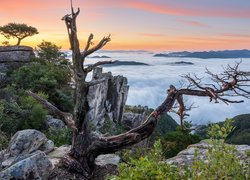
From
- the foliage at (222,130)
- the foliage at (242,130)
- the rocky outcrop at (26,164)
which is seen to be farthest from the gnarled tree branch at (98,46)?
the foliage at (242,130)

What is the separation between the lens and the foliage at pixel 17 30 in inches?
1741

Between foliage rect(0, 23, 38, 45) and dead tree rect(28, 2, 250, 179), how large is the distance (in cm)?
3759

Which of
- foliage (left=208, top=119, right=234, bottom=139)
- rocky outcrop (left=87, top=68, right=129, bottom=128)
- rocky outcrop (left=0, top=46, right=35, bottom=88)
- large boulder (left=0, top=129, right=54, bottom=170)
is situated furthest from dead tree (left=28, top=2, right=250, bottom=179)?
rocky outcrop (left=0, top=46, right=35, bottom=88)

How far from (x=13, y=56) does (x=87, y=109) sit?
103ft

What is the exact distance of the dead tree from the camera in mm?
8430

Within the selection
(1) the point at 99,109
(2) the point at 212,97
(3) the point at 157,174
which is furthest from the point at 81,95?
(1) the point at 99,109

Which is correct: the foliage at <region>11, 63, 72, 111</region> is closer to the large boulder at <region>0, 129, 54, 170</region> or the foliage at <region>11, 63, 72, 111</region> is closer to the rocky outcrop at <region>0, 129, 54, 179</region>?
the large boulder at <region>0, 129, 54, 170</region>

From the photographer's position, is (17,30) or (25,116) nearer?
(25,116)

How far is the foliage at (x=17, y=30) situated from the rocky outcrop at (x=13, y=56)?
5.92 m

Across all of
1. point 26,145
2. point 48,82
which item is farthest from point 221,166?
point 48,82

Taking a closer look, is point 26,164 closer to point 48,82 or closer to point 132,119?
point 48,82

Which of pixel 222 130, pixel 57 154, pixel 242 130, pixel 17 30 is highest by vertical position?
pixel 17 30

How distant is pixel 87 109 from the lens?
29.7ft

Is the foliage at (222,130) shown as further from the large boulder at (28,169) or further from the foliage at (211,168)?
the large boulder at (28,169)
